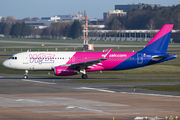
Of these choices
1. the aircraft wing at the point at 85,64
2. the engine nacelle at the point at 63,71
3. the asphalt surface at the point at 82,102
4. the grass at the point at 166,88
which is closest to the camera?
the asphalt surface at the point at 82,102

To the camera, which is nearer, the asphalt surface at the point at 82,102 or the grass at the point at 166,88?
the asphalt surface at the point at 82,102

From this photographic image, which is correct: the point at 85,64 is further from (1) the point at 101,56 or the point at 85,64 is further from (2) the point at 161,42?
(2) the point at 161,42

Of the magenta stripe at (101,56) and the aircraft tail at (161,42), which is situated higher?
the aircraft tail at (161,42)

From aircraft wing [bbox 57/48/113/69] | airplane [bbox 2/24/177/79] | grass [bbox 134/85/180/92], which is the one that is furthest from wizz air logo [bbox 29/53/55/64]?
grass [bbox 134/85/180/92]

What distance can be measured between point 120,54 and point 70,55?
23.1ft

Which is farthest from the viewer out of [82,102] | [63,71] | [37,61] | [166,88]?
[37,61]

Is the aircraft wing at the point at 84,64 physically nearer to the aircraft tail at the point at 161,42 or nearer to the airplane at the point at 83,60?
the airplane at the point at 83,60

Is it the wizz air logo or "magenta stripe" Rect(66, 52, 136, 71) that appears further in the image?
"magenta stripe" Rect(66, 52, 136, 71)

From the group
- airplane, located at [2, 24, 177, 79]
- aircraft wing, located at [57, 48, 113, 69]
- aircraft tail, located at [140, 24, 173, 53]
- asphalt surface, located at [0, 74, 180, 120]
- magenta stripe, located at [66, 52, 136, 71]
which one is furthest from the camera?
aircraft tail, located at [140, 24, 173, 53]

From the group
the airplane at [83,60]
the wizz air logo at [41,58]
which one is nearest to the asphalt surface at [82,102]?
the airplane at [83,60]

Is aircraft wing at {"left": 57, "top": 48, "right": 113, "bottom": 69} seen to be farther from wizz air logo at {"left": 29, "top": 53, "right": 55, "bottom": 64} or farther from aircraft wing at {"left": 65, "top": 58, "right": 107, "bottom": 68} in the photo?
wizz air logo at {"left": 29, "top": 53, "right": 55, "bottom": 64}

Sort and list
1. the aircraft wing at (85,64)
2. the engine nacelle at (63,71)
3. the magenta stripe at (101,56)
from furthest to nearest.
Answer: the magenta stripe at (101,56) → the aircraft wing at (85,64) → the engine nacelle at (63,71)

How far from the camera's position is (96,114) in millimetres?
23359

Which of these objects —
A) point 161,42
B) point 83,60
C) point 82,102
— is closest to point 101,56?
point 83,60
